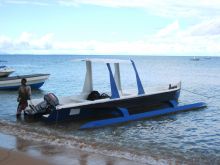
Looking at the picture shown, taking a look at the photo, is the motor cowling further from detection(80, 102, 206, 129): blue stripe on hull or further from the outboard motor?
detection(80, 102, 206, 129): blue stripe on hull

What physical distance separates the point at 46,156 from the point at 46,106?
592 centimetres

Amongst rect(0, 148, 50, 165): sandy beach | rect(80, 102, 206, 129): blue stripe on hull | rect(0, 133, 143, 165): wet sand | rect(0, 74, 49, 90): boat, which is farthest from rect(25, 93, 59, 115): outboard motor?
rect(0, 74, 49, 90): boat

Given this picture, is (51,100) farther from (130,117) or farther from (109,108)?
(130,117)

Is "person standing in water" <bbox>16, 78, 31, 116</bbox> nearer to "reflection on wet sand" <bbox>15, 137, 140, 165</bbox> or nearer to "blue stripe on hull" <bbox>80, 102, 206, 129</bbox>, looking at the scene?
"blue stripe on hull" <bbox>80, 102, 206, 129</bbox>

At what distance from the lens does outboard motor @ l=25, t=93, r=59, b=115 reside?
45.6ft

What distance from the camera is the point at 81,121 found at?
565 inches

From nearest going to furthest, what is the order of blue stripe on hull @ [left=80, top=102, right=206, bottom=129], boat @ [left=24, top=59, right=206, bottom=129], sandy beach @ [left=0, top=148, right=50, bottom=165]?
sandy beach @ [left=0, top=148, right=50, bottom=165] < blue stripe on hull @ [left=80, top=102, right=206, bottom=129] < boat @ [left=24, top=59, right=206, bottom=129]

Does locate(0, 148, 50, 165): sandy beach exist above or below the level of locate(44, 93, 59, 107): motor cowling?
below

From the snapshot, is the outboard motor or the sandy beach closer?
the sandy beach

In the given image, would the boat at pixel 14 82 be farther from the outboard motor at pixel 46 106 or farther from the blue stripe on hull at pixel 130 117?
the blue stripe on hull at pixel 130 117

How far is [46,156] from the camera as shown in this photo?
838 cm

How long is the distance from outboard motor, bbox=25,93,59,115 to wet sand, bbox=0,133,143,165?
13.3 feet

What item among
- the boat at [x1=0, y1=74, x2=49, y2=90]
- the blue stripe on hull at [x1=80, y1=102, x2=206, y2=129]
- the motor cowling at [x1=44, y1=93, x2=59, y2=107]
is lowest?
the blue stripe on hull at [x1=80, y1=102, x2=206, y2=129]

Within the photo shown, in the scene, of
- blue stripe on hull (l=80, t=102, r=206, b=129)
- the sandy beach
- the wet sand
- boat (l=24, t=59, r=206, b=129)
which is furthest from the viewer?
boat (l=24, t=59, r=206, b=129)
